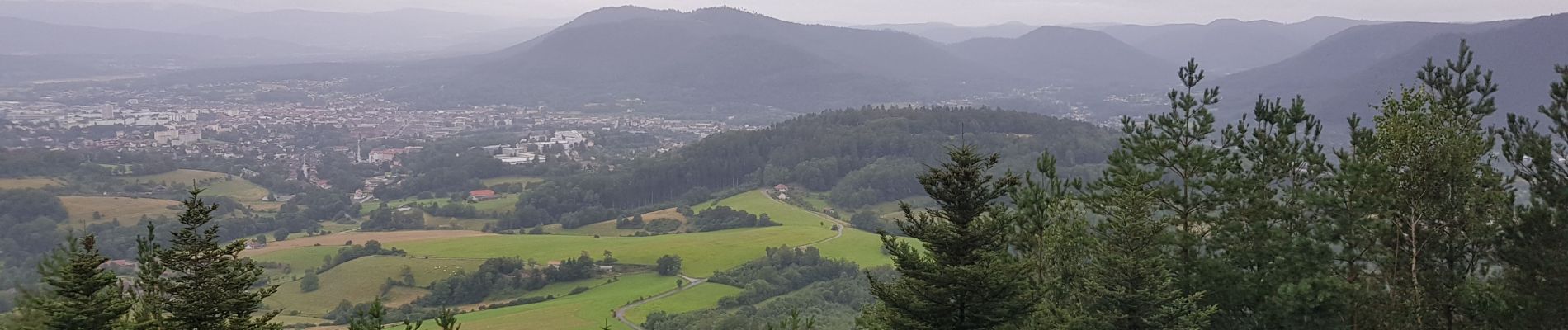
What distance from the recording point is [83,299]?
10.4 metres

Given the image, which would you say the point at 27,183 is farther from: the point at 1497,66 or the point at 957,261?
the point at 1497,66

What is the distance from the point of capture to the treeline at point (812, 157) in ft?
271

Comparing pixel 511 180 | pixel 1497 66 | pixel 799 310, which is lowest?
pixel 511 180

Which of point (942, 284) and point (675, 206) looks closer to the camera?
point (942, 284)

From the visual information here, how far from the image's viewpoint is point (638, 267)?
5381 cm

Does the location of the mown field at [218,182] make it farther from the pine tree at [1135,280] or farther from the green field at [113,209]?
the pine tree at [1135,280]

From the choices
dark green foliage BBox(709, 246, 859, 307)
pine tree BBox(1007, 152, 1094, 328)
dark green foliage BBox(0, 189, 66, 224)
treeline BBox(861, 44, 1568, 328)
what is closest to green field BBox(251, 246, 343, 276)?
dark green foliage BBox(0, 189, 66, 224)

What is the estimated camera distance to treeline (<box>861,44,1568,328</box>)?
12.6 meters

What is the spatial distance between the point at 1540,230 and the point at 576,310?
37181 mm

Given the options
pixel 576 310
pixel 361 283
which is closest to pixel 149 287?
pixel 576 310

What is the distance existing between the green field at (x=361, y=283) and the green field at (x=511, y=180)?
40419 millimetres

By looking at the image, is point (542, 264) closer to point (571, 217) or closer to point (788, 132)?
point (571, 217)

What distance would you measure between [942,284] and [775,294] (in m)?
35.5

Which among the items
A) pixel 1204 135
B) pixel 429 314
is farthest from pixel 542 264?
pixel 1204 135
